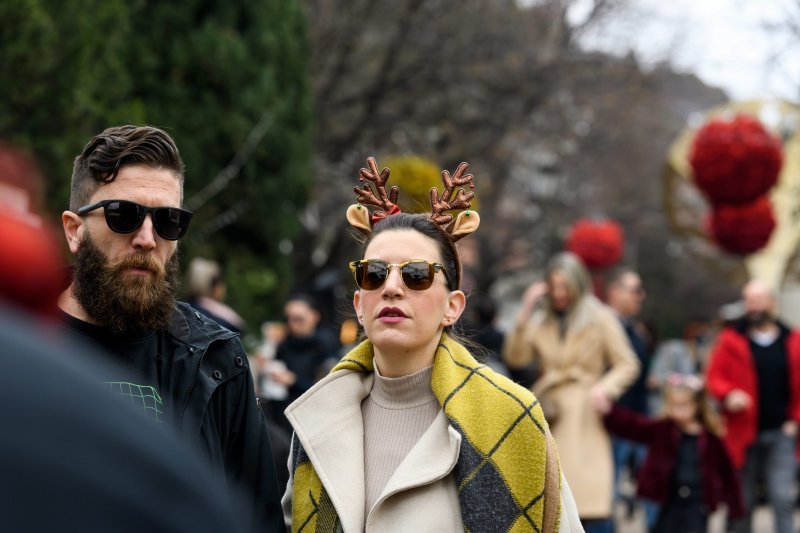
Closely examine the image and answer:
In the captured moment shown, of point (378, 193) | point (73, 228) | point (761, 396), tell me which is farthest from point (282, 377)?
point (73, 228)

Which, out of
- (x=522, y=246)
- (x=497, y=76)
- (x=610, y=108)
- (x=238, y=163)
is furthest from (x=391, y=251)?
(x=522, y=246)

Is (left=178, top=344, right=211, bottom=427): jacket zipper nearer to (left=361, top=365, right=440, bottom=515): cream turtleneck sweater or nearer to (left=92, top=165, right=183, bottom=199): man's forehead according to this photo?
(left=92, top=165, right=183, bottom=199): man's forehead

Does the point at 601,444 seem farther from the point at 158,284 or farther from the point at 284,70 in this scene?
the point at 284,70

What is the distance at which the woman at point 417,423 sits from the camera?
3.02 meters

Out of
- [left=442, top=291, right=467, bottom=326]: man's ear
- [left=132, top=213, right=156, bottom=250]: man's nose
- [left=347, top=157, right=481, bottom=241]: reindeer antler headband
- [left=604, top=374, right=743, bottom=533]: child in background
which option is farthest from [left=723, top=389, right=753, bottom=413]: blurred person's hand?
[left=132, top=213, right=156, bottom=250]: man's nose

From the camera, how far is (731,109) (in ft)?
42.4

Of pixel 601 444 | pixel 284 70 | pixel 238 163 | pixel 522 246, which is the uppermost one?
pixel 284 70

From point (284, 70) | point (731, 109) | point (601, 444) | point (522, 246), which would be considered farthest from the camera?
point (522, 246)

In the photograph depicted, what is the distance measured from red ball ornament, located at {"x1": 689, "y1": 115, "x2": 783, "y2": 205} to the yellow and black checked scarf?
9.34 meters

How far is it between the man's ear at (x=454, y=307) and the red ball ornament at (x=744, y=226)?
898cm

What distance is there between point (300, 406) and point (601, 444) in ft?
15.0

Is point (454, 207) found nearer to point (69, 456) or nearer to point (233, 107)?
point (69, 456)

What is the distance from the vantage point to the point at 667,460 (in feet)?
25.5

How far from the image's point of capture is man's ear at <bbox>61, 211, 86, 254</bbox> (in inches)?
120
